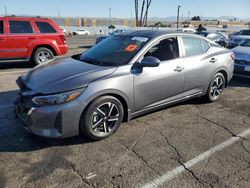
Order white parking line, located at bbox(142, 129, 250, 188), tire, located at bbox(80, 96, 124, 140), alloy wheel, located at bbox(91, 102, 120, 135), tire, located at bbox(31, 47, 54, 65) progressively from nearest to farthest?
white parking line, located at bbox(142, 129, 250, 188)
tire, located at bbox(80, 96, 124, 140)
alloy wheel, located at bbox(91, 102, 120, 135)
tire, located at bbox(31, 47, 54, 65)

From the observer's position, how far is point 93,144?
3.58 meters

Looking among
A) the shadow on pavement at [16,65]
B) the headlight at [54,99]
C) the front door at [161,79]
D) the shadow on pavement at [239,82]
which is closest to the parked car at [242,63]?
the shadow on pavement at [239,82]

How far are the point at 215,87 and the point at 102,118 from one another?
9.59 feet

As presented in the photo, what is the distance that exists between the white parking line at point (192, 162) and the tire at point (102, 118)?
3.82 ft

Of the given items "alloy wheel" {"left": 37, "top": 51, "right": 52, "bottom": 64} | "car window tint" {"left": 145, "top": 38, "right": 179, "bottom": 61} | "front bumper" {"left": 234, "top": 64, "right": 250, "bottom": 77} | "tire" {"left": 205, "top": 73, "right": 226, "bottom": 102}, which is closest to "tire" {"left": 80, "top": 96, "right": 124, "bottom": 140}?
"car window tint" {"left": 145, "top": 38, "right": 179, "bottom": 61}

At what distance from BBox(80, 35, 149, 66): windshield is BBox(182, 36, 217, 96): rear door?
0.95 m

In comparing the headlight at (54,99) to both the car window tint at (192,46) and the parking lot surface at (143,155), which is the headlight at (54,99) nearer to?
the parking lot surface at (143,155)

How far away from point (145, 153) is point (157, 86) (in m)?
1.23

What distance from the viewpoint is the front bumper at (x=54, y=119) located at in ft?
10.5

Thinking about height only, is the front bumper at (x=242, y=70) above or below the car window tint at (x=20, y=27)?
below

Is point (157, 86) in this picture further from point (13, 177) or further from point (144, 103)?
point (13, 177)

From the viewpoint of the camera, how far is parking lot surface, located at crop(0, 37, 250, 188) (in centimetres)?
281

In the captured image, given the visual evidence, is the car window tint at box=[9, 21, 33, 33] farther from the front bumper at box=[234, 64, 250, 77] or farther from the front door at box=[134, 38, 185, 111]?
the front bumper at box=[234, 64, 250, 77]

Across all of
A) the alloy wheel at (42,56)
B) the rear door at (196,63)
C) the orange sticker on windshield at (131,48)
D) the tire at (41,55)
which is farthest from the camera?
the alloy wheel at (42,56)
